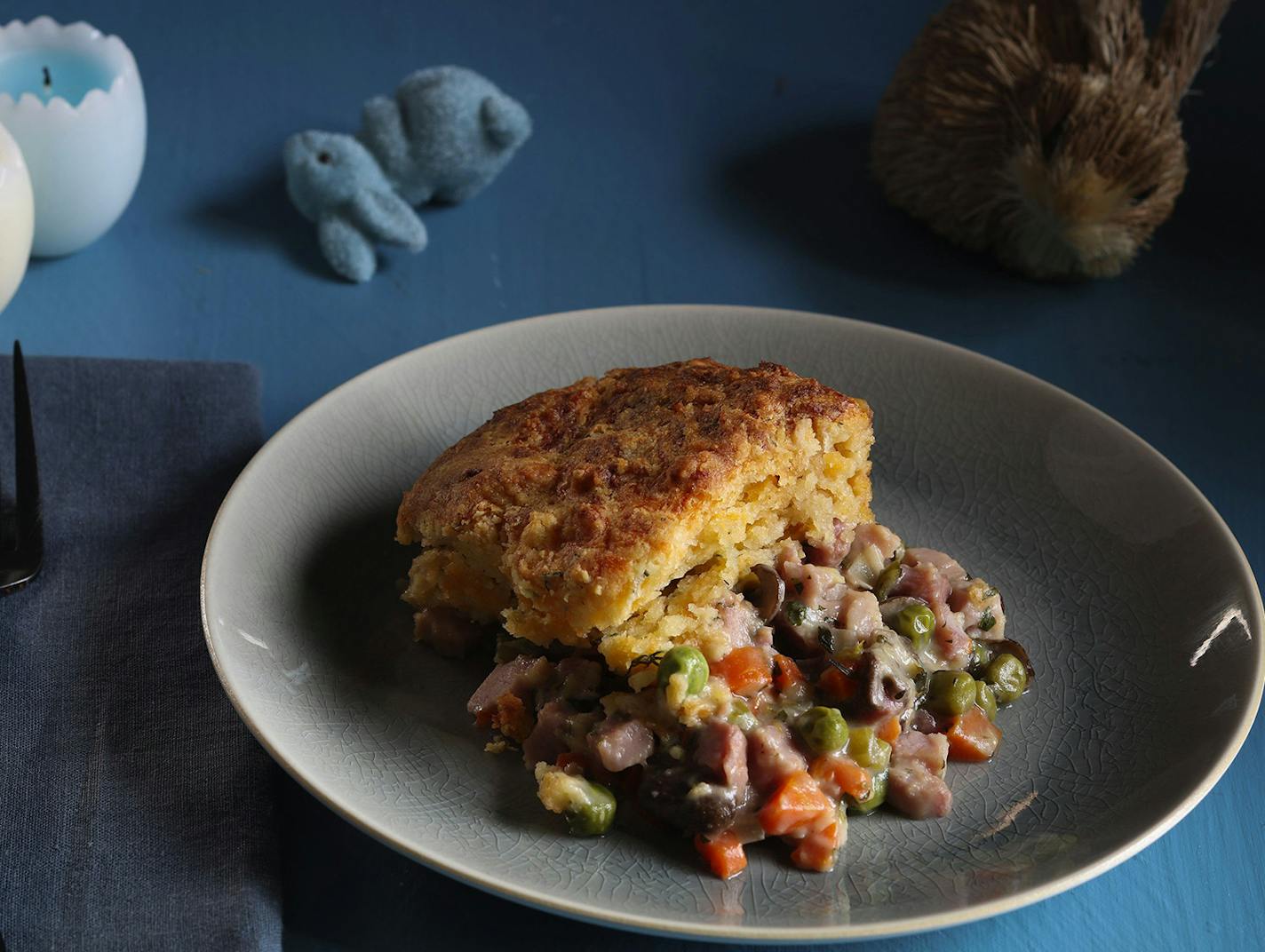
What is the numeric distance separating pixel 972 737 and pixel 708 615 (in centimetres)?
67

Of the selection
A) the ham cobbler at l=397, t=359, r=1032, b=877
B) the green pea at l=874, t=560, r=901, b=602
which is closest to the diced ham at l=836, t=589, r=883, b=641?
the ham cobbler at l=397, t=359, r=1032, b=877

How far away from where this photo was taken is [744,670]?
3.24m

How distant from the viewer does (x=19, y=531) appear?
379 centimetres

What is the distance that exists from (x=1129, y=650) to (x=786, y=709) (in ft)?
3.16

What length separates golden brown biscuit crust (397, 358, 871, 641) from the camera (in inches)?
127

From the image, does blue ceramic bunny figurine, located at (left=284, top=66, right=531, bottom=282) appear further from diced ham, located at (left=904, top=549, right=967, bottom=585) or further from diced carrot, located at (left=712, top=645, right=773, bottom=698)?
diced carrot, located at (left=712, top=645, right=773, bottom=698)

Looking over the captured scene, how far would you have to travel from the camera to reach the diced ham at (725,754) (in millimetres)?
2994

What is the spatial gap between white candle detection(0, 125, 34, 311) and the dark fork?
0.88 metres

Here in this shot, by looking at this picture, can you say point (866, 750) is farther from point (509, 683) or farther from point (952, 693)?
point (509, 683)

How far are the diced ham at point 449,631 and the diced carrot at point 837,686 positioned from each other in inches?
34.1

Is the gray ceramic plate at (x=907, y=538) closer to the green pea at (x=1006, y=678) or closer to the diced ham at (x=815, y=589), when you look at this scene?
the green pea at (x=1006, y=678)

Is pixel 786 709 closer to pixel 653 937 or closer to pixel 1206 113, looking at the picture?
pixel 653 937

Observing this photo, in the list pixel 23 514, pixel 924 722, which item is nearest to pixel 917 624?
pixel 924 722

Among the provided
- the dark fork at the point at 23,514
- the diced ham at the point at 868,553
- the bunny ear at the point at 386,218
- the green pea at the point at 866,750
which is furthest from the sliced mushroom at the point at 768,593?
the bunny ear at the point at 386,218
